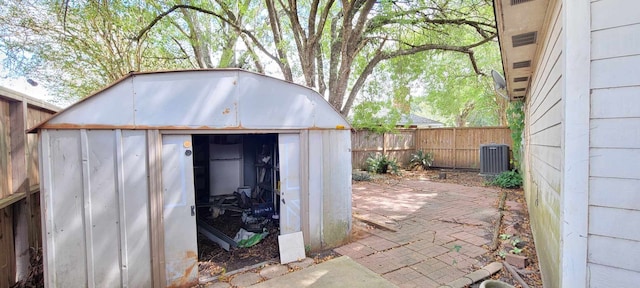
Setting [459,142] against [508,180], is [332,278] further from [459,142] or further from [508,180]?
[459,142]

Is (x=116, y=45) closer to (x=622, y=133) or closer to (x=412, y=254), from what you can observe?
(x=412, y=254)

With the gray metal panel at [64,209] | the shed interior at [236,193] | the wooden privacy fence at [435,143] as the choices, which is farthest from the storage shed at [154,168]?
the wooden privacy fence at [435,143]

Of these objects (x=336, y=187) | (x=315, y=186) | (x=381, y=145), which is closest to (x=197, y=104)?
(x=315, y=186)

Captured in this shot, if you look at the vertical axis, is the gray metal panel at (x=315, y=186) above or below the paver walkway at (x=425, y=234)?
above

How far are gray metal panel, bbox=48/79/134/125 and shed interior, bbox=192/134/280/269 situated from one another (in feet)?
7.52

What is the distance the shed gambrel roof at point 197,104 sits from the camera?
9.64ft

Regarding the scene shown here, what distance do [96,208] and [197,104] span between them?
1.49m

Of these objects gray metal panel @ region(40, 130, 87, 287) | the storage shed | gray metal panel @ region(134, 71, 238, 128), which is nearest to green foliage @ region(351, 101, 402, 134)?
the storage shed

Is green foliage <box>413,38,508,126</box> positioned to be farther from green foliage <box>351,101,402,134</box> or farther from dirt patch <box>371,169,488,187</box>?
dirt patch <box>371,169,488,187</box>

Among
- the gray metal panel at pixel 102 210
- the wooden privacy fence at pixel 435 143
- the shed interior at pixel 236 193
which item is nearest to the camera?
the gray metal panel at pixel 102 210

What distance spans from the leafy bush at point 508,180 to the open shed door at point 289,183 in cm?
759

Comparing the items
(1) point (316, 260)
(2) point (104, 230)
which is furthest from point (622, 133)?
(2) point (104, 230)

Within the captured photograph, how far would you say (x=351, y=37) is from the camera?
8102 millimetres

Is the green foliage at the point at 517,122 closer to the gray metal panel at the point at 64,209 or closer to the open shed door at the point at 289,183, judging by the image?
the open shed door at the point at 289,183
